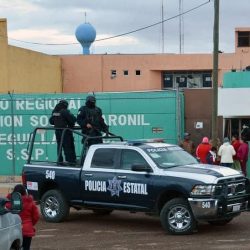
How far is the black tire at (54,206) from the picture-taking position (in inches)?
556

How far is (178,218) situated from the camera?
40.6ft

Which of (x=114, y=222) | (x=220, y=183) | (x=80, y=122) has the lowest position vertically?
(x=114, y=222)

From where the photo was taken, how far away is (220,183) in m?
12.2

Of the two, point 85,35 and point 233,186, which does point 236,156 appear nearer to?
point 233,186

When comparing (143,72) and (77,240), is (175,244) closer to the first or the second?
(77,240)

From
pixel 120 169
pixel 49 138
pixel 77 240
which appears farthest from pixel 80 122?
pixel 49 138

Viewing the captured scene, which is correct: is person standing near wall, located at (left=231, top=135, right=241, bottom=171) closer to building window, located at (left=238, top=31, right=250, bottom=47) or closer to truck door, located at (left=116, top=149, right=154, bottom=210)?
truck door, located at (left=116, top=149, right=154, bottom=210)

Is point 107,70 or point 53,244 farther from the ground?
point 107,70

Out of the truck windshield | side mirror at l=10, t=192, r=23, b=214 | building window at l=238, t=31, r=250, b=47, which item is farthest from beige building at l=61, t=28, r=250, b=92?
side mirror at l=10, t=192, r=23, b=214

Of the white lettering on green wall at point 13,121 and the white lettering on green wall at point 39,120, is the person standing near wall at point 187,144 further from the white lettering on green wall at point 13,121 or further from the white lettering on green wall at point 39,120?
the white lettering on green wall at point 13,121

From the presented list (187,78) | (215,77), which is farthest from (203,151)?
(187,78)

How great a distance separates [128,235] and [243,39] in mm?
40834

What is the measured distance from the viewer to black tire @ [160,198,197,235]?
12.3 m

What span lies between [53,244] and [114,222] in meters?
2.77
